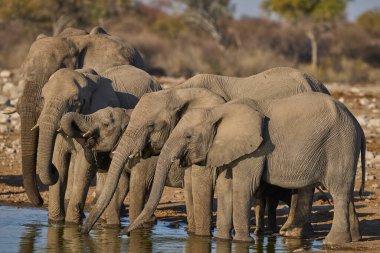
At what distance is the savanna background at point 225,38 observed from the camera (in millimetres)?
36469

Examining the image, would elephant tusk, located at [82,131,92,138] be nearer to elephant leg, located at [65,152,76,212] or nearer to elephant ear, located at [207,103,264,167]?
elephant leg, located at [65,152,76,212]

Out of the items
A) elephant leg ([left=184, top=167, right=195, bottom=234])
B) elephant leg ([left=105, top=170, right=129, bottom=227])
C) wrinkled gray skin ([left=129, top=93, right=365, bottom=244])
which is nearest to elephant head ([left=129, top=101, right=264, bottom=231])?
wrinkled gray skin ([left=129, top=93, right=365, bottom=244])

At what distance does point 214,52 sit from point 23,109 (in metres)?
34.1

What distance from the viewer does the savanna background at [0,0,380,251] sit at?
3647 cm

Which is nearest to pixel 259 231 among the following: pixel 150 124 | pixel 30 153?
pixel 150 124

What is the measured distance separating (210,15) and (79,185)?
3905 cm

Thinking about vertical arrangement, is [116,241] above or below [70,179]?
below

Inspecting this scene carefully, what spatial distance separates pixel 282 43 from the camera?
168 ft

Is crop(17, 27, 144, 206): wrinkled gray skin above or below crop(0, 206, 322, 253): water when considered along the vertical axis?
above

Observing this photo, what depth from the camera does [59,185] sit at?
12.8 metres

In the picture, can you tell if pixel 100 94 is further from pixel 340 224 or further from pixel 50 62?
pixel 340 224

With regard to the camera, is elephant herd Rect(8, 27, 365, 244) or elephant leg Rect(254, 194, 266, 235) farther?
elephant leg Rect(254, 194, 266, 235)

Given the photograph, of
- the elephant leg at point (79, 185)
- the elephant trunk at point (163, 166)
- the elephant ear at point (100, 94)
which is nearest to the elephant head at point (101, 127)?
the elephant leg at point (79, 185)

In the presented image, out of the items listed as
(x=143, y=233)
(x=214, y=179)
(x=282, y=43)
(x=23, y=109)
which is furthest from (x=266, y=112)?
(x=282, y=43)
